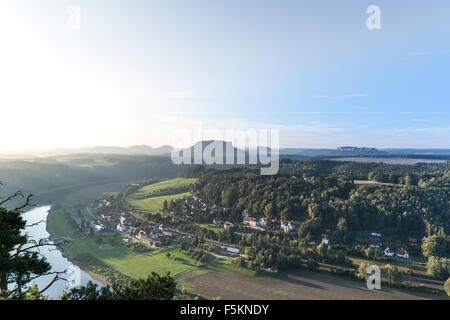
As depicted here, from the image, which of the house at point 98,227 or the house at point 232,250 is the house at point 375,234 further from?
the house at point 98,227

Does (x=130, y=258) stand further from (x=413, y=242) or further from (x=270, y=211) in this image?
(x=413, y=242)

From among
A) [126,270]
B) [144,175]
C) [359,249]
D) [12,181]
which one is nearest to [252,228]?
[359,249]

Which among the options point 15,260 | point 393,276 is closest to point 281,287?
point 393,276

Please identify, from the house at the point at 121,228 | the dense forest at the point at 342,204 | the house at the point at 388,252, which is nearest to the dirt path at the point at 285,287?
the house at the point at 388,252
